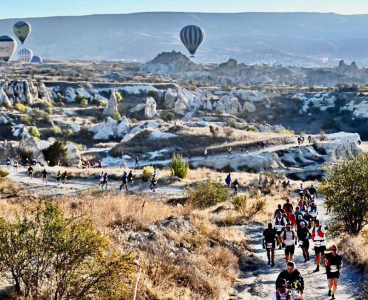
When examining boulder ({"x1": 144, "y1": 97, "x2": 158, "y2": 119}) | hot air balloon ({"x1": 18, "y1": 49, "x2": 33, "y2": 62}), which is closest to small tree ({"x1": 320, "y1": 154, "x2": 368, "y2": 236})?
boulder ({"x1": 144, "y1": 97, "x2": 158, "y2": 119})

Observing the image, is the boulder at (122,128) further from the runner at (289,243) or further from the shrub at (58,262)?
the shrub at (58,262)

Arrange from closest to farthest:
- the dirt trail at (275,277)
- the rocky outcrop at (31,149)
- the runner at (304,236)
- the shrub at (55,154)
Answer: the dirt trail at (275,277), the runner at (304,236), the rocky outcrop at (31,149), the shrub at (55,154)

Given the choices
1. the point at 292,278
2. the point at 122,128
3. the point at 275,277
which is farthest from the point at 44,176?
the point at 122,128

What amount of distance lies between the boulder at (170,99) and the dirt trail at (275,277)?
2888 inches

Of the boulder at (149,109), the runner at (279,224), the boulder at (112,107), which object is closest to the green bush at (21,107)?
the boulder at (112,107)

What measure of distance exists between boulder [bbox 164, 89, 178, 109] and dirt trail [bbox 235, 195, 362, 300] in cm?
7336

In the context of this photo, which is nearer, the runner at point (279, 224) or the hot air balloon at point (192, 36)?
the runner at point (279, 224)

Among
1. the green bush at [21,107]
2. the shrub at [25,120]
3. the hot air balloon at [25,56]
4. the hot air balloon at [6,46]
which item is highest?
the hot air balloon at [6,46]

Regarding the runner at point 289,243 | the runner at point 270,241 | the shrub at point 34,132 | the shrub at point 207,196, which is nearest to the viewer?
the runner at point 289,243

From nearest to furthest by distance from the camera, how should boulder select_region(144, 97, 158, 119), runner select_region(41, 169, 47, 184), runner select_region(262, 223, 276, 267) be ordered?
runner select_region(262, 223, 276, 267) → runner select_region(41, 169, 47, 184) → boulder select_region(144, 97, 158, 119)

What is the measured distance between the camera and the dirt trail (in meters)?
9.93

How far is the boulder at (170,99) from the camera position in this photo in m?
85.9

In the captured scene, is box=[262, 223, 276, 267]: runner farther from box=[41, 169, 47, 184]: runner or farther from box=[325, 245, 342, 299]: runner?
box=[41, 169, 47, 184]: runner

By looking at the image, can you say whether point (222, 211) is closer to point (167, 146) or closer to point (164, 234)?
point (164, 234)
